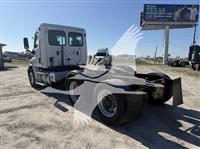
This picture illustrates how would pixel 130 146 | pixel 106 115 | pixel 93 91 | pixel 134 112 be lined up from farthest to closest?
pixel 93 91 < pixel 106 115 < pixel 134 112 < pixel 130 146

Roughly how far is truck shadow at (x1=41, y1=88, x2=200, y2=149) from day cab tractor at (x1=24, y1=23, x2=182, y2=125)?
1.05ft

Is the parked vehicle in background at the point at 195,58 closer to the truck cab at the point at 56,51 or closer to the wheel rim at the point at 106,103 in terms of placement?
the truck cab at the point at 56,51

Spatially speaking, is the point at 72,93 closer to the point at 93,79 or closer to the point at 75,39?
the point at 93,79

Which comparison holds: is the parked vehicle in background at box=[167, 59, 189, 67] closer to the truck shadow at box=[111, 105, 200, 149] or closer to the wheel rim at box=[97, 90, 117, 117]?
the truck shadow at box=[111, 105, 200, 149]

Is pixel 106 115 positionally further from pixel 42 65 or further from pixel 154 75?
pixel 42 65

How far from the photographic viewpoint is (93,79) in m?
5.14

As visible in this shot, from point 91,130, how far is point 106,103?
88 cm

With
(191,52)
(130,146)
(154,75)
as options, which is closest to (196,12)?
(191,52)

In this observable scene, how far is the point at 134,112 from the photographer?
420 cm

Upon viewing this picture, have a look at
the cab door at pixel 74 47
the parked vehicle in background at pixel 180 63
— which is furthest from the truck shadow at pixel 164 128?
the parked vehicle in background at pixel 180 63

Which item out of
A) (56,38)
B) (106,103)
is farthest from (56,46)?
(106,103)

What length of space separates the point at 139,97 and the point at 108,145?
4.50 feet

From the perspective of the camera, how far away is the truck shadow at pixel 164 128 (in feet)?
12.0

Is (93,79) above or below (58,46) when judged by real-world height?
below
